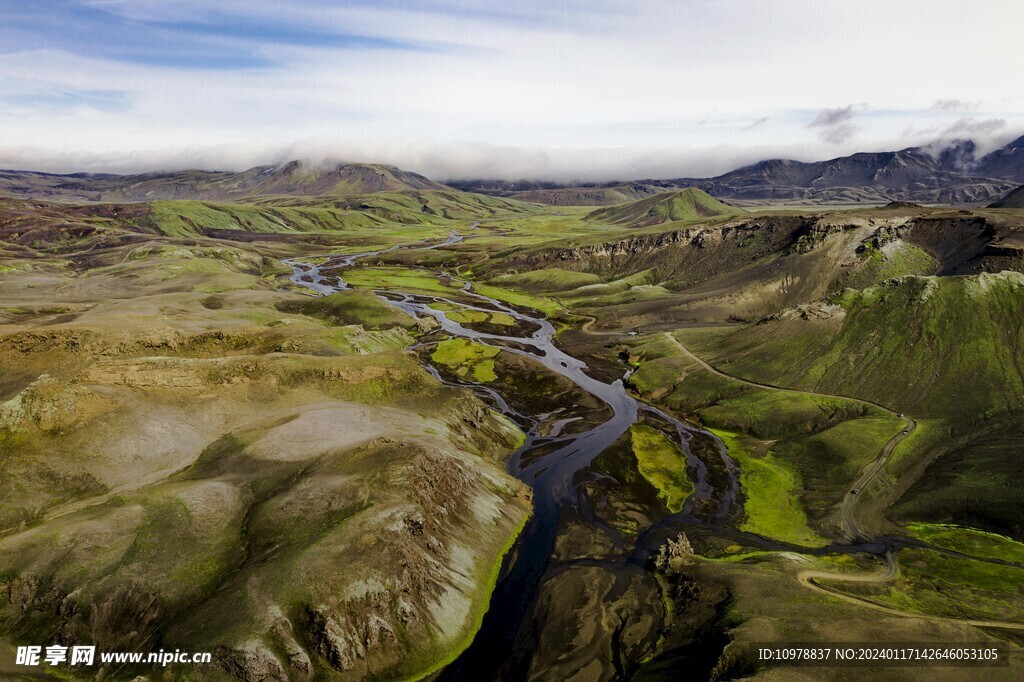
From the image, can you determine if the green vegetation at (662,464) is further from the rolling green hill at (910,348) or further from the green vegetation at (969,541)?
the rolling green hill at (910,348)

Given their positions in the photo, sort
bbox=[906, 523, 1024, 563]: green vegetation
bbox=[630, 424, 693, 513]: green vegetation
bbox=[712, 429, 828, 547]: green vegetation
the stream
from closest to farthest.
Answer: the stream < bbox=[906, 523, 1024, 563]: green vegetation < bbox=[712, 429, 828, 547]: green vegetation < bbox=[630, 424, 693, 513]: green vegetation

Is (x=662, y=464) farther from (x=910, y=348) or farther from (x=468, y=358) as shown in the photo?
(x=910, y=348)

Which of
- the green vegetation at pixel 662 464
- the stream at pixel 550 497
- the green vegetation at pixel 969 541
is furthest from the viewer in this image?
the green vegetation at pixel 662 464

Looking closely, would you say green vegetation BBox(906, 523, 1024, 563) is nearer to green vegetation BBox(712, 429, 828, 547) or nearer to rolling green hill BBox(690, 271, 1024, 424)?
green vegetation BBox(712, 429, 828, 547)

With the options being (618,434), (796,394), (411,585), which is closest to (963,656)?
(411,585)

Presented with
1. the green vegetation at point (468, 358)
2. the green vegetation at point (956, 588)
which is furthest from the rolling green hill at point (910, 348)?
the green vegetation at point (468, 358)

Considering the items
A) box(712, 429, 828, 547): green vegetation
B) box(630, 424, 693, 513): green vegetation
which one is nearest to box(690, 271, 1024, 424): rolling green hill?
box(712, 429, 828, 547): green vegetation

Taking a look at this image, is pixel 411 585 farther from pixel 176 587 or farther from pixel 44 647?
pixel 44 647
